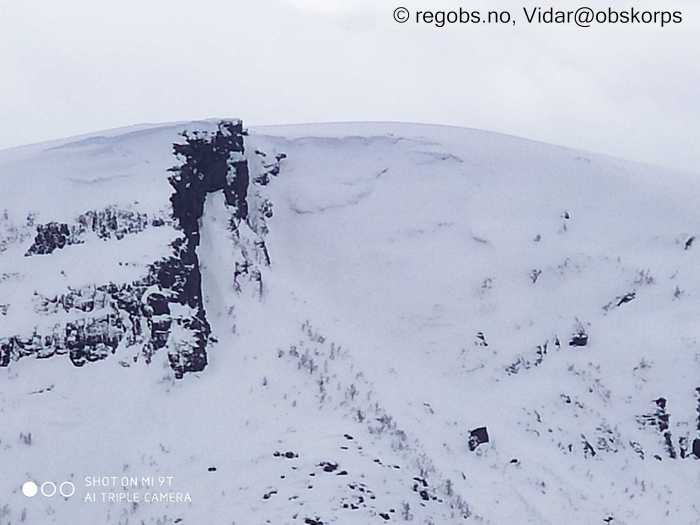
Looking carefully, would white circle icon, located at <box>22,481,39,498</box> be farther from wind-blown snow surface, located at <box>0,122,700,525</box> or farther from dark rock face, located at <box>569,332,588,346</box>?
dark rock face, located at <box>569,332,588,346</box>

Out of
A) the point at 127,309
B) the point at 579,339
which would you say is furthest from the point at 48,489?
the point at 579,339

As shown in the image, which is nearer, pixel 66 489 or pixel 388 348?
pixel 66 489

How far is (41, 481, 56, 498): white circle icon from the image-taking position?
1352 inches

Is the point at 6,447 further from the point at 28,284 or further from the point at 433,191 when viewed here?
the point at 433,191

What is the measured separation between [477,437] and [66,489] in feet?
54.6

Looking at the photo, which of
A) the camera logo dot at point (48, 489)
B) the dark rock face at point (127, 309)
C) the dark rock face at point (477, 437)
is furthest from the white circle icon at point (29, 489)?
the dark rock face at point (477, 437)

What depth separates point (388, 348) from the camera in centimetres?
4969

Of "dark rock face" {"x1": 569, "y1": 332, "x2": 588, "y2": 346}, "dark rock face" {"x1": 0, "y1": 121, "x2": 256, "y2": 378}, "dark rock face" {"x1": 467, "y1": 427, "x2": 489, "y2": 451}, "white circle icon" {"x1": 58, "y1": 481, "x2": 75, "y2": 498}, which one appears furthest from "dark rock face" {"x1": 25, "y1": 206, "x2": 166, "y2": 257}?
"dark rock face" {"x1": 569, "y1": 332, "x2": 588, "y2": 346}

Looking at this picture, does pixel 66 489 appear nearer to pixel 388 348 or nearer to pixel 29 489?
pixel 29 489

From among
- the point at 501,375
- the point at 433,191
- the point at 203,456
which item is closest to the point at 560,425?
the point at 501,375

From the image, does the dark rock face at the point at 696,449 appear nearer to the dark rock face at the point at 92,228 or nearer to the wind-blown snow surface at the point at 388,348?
the wind-blown snow surface at the point at 388,348

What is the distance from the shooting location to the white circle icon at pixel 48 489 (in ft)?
113

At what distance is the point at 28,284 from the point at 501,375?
21591 millimetres

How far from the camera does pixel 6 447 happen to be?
3641cm
